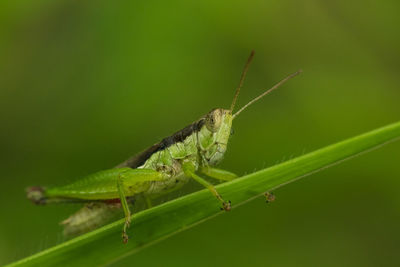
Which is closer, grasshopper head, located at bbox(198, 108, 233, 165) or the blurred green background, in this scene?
grasshopper head, located at bbox(198, 108, 233, 165)

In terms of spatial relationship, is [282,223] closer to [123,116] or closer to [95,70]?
[123,116]

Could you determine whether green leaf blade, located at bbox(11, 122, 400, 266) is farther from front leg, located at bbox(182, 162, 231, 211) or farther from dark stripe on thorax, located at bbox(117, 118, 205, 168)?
dark stripe on thorax, located at bbox(117, 118, 205, 168)

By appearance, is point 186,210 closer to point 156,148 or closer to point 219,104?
point 156,148

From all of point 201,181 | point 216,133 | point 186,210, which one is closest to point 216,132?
point 216,133

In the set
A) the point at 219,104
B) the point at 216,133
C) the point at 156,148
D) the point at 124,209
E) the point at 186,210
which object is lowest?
the point at 186,210

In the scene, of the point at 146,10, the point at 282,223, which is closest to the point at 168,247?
the point at 282,223

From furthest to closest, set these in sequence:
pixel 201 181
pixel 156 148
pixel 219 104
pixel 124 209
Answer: pixel 219 104 < pixel 156 148 < pixel 201 181 < pixel 124 209

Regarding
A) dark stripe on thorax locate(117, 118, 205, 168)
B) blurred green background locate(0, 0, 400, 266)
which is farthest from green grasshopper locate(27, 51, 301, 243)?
blurred green background locate(0, 0, 400, 266)

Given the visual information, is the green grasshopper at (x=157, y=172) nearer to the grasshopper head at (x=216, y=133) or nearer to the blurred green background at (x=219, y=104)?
the grasshopper head at (x=216, y=133)
